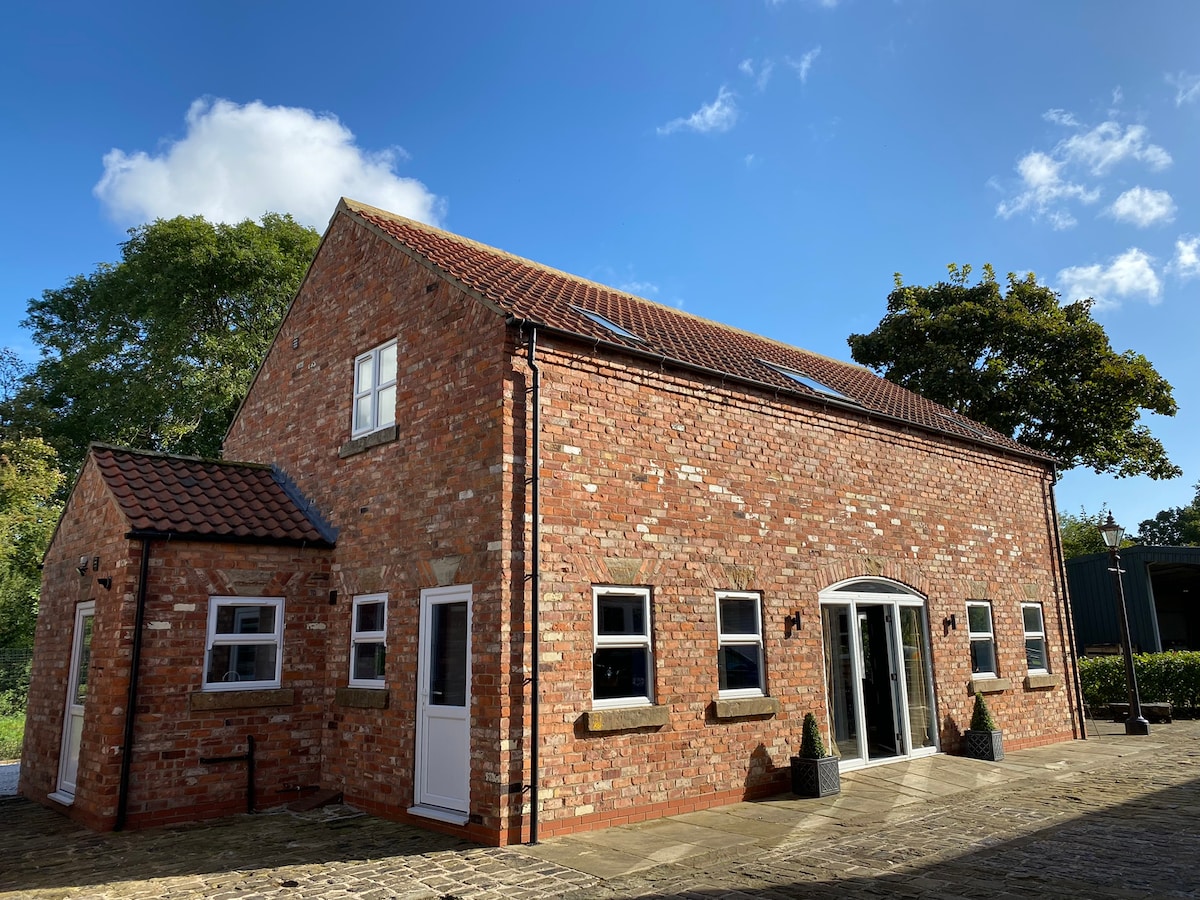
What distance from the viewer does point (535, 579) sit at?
27.3 feet

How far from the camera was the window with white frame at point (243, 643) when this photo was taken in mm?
10008

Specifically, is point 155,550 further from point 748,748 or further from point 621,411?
point 748,748

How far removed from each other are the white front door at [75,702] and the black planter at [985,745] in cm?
1267

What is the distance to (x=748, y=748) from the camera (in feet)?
→ 32.6

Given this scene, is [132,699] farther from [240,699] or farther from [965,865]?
[965,865]

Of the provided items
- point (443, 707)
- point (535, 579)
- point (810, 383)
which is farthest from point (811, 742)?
point (810, 383)

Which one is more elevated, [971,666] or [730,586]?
[730,586]

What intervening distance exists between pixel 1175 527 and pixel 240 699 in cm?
8942

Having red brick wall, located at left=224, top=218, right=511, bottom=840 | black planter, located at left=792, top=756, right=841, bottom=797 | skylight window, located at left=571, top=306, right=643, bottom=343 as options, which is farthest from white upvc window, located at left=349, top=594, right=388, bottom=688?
black planter, located at left=792, top=756, right=841, bottom=797

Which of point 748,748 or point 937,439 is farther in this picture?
point 937,439

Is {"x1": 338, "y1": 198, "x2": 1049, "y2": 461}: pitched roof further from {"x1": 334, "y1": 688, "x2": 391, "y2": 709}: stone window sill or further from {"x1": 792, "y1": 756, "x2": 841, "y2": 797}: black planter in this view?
{"x1": 792, "y1": 756, "x2": 841, "y2": 797}: black planter

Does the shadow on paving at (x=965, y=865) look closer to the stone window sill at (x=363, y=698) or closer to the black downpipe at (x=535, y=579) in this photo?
the black downpipe at (x=535, y=579)

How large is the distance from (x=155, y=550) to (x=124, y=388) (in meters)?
17.5

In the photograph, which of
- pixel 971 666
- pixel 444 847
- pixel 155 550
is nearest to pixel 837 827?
pixel 444 847
